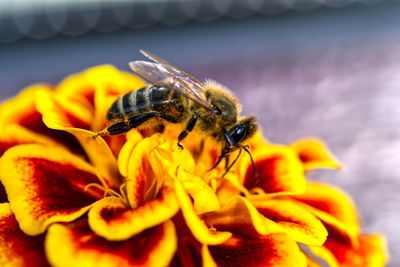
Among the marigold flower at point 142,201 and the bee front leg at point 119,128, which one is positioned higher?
the bee front leg at point 119,128

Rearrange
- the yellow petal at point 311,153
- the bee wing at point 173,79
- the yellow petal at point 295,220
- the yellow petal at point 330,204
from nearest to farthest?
the yellow petal at point 295,220, the bee wing at point 173,79, the yellow petal at point 330,204, the yellow petal at point 311,153

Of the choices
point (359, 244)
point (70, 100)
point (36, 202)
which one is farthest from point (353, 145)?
point (36, 202)

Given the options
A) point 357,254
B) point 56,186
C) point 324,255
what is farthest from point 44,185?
point 357,254

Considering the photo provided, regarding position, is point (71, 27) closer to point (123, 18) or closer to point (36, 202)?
point (123, 18)

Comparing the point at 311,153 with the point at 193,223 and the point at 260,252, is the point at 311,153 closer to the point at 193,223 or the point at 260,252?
the point at 260,252

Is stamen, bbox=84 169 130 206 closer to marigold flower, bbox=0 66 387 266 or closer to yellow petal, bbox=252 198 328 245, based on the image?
marigold flower, bbox=0 66 387 266

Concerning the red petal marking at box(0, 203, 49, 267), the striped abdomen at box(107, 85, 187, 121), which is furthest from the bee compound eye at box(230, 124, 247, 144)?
the red petal marking at box(0, 203, 49, 267)

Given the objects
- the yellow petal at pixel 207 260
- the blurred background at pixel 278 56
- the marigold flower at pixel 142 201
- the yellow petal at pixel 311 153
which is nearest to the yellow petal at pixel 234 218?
the marigold flower at pixel 142 201

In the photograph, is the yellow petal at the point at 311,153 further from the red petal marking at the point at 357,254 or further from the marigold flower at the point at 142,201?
the red petal marking at the point at 357,254
